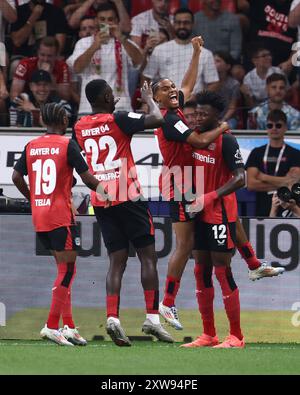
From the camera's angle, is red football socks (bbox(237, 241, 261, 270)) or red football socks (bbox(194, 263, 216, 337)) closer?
red football socks (bbox(194, 263, 216, 337))

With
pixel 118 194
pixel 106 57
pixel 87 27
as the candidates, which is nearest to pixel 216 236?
pixel 118 194

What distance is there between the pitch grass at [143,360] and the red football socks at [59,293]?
22cm

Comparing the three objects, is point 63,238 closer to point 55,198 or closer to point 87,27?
point 55,198

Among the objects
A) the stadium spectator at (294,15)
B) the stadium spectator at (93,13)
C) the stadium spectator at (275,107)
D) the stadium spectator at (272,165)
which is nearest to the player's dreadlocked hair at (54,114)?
the stadium spectator at (272,165)

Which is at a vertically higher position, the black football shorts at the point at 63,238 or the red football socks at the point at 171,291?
the black football shorts at the point at 63,238

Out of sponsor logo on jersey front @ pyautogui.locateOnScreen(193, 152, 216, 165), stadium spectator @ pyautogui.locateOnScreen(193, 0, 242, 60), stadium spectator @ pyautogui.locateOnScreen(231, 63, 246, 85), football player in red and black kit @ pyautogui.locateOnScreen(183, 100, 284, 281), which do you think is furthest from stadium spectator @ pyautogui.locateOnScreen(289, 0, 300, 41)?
sponsor logo on jersey front @ pyautogui.locateOnScreen(193, 152, 216, 165)

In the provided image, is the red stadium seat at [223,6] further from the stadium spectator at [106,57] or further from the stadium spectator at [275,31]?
the stadium spectator at [106,57]

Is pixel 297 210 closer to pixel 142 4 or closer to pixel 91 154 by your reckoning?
pixel 91 154

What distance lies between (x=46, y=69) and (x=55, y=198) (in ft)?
18.5

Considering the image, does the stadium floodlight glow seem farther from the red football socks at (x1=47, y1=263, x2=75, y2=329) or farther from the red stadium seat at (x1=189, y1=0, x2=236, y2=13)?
the red stadium seat at (x1=189, y1=0, x2=236, y2=13)

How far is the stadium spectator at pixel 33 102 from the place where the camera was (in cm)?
1488

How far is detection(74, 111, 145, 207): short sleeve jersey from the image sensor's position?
9.74 metres

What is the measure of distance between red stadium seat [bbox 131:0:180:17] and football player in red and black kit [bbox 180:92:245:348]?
5.97 m

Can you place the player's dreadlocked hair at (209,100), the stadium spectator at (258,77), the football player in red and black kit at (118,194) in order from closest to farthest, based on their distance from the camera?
the football player in red and black kit at (118,194), the player's dreadlocked hair at (209,100), the stadium spectator at (258,77)
